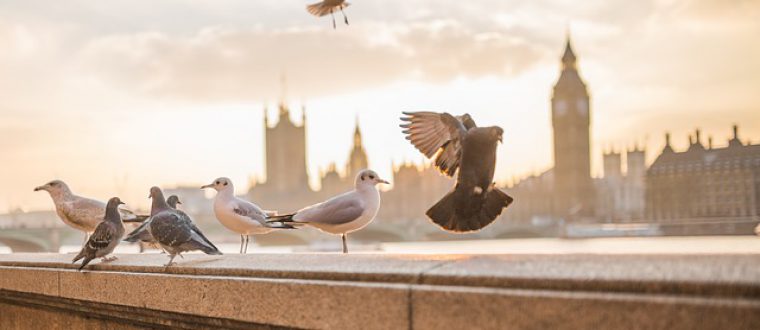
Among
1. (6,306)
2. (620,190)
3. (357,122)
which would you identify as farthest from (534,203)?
(6,306)

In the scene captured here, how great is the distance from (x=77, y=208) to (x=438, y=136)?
8.84 ft

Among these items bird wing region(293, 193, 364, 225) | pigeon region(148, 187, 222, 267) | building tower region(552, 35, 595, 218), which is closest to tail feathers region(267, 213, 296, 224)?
bird wing region(293, 193, 364, 225)

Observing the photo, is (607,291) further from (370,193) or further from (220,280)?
(370,193)

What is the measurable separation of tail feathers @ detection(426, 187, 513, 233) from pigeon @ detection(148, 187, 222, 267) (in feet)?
3.00

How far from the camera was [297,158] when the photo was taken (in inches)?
5079

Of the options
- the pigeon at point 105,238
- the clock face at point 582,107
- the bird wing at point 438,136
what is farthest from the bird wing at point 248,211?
the clock face at point 582,107

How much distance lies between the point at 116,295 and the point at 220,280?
2.32 ft

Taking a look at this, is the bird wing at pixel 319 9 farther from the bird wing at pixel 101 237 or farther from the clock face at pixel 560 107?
the clock face at pixel 560 107

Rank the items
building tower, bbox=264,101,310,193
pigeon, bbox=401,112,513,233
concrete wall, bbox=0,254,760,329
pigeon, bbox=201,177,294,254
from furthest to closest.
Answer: building tower, bbox=264,101,310,193 < pigeon, bbox=201,177,294,254 < pigeon, bbox=401,112,513,233 < concrete wall, bbox=0,254,760,329

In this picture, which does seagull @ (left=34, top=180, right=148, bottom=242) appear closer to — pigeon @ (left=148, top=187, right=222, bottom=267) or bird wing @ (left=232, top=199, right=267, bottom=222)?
bird wing @ (left=232, top=199, right=267, bottom=222)

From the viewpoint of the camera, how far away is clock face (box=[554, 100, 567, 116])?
114 metres

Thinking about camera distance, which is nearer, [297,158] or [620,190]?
[620,190]

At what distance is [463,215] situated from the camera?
3.29 meters

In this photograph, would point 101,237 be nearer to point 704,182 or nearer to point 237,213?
point 237,213
